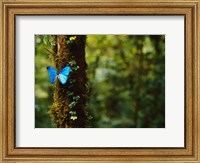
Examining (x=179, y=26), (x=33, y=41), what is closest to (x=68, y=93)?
(x=33, y=41)

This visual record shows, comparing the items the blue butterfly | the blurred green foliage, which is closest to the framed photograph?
the blue butterfly

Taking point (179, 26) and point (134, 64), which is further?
point (134, 64)

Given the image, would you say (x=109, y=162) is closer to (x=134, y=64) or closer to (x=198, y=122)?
(x=198, y=122)

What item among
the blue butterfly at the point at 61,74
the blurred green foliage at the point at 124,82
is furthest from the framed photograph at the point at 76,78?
the blurred green foliage at the point at 124,82

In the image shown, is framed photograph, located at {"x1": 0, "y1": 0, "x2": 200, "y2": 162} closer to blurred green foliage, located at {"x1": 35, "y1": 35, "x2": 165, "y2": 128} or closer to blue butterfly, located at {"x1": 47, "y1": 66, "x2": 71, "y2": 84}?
blue butterfly, located at {"x1": 47, "y1": 66, "x2": 71, "y2": 84}

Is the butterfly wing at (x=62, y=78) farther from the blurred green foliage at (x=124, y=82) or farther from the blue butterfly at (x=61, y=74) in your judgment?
the blurred green foliage at (x=124, y=82)

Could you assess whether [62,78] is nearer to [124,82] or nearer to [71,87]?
[71,87]
